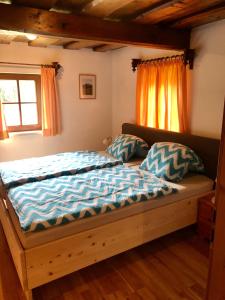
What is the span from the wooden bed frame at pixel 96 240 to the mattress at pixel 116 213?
0.03 metres

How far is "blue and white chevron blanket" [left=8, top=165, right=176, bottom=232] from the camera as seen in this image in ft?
5.79

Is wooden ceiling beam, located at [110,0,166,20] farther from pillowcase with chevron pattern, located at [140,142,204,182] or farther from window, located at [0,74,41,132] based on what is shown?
window, located at [0,74,41,132]

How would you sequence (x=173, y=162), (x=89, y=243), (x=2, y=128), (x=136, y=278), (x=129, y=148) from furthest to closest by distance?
(x=2, y=128) → (x=129, y=148) → (x=173, y=162) → (x=136, y=278) → (x=89, y=243)

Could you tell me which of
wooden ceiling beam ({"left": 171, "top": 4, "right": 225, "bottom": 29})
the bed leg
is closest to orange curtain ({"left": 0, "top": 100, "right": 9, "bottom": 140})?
the bed leg

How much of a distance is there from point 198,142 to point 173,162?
464 mm

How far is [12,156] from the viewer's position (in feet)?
12.5

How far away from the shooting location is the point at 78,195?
82.9 inches

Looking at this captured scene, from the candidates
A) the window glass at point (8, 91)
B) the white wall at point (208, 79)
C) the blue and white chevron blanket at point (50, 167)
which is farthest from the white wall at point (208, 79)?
the window glass at point (8, 91)

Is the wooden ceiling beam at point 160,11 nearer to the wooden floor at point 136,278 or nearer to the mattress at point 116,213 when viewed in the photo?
the mattress at point 116,213

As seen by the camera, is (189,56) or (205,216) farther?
(189,56)

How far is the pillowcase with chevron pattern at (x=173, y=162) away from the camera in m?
2.50

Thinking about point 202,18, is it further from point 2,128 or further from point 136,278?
point 2,128

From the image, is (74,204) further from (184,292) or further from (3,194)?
(184,292)

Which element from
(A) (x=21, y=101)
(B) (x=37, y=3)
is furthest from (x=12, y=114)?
(B) (x=37, y=3)
